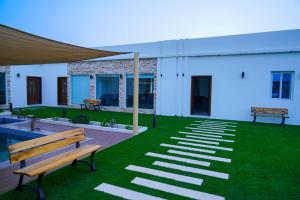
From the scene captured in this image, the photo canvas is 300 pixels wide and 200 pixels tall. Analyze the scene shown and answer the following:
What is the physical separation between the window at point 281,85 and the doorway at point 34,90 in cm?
1533

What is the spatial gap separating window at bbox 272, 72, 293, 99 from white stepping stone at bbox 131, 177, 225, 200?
8.14 metres

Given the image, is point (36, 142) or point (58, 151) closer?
point (36, 142)

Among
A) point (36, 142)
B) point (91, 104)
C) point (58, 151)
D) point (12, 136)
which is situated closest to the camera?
point (36, 142)

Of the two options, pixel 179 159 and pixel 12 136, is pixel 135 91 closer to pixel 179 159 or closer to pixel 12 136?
pixel 179 159

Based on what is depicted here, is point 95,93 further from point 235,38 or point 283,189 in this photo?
point 283,189

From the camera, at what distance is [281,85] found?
9.20 metres

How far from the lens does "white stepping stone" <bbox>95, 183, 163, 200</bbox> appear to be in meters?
2.97

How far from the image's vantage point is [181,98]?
36.0ft

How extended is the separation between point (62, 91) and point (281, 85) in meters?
13.9

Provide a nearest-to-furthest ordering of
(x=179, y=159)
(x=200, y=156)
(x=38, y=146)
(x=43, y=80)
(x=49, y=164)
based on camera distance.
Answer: (x=49, y=164) → (x=38, y=146) → (x=179, y=159) → (x=200, y=156) → (x=43, y=80)

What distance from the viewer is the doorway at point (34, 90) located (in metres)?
14.6

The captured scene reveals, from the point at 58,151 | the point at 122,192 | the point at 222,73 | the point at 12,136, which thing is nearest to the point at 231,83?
the point at 222,73

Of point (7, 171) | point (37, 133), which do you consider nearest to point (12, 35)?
point (7, 171)

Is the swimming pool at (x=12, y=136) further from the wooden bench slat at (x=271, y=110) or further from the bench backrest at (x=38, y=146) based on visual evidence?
the wooden bench slat at (x=271, y=110)
